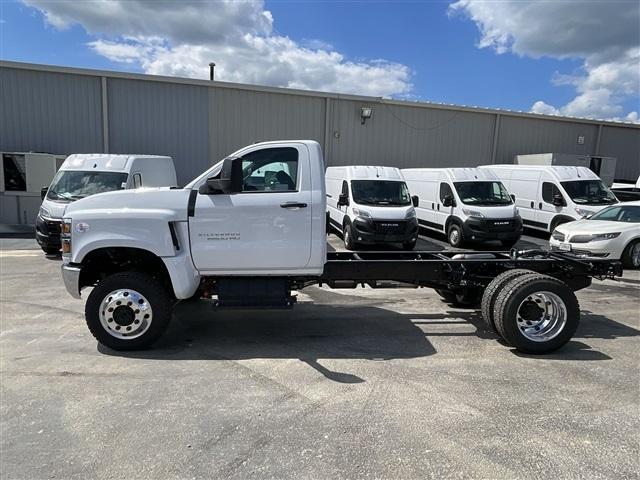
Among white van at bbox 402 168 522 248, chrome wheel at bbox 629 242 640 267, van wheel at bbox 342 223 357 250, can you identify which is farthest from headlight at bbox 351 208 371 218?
chrome wheel at bbox 629 242 640 267

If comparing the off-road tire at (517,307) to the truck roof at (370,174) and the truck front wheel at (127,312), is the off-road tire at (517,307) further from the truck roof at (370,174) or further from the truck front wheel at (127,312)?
the truck roof at (370,174)

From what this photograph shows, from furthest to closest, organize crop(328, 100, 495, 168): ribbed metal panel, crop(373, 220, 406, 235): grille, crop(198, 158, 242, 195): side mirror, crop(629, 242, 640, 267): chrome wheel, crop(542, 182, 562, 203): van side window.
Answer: crop(328, 100, 495, 168): ribbed metal panel < crop(542, 182, 562, 203): van side window < crop(373, 220, 406, 235): grille < crop(629, 242, 640, 267): chrome wheel < crop(198, 158, 242, 195): side mirror

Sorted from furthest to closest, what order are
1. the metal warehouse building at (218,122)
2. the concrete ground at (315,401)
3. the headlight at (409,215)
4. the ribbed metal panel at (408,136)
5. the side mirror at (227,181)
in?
the ribbed metal panel at (408,136) < the metal warehouse building at (218,122) < the headlight at (409,215) < the side mirror at (227,181) < the concrete ground at (315,401)

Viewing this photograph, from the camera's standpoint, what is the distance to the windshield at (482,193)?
13.5 metres

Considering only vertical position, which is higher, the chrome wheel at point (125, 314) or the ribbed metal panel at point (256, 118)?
the ribbed metal panel at point (256, 118)

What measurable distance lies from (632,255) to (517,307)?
737 centimetres

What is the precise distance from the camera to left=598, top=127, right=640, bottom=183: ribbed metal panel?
25.3 meters

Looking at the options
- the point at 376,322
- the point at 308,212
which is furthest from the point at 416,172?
the point at 308,212

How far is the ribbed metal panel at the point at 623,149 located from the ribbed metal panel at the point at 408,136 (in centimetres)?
790

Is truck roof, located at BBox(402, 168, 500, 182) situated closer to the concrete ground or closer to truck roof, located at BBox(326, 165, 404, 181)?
truck roof, located at BBox(326, 165, 404, 181)

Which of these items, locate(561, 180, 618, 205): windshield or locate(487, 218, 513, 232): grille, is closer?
locate(487, 218, 513, 232): grille

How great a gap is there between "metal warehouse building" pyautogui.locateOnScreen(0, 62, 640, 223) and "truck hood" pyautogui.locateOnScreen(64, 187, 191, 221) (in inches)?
533

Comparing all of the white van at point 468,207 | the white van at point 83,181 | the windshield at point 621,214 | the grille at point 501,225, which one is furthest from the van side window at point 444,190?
the white van at point 83,181

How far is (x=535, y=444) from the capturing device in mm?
3314
